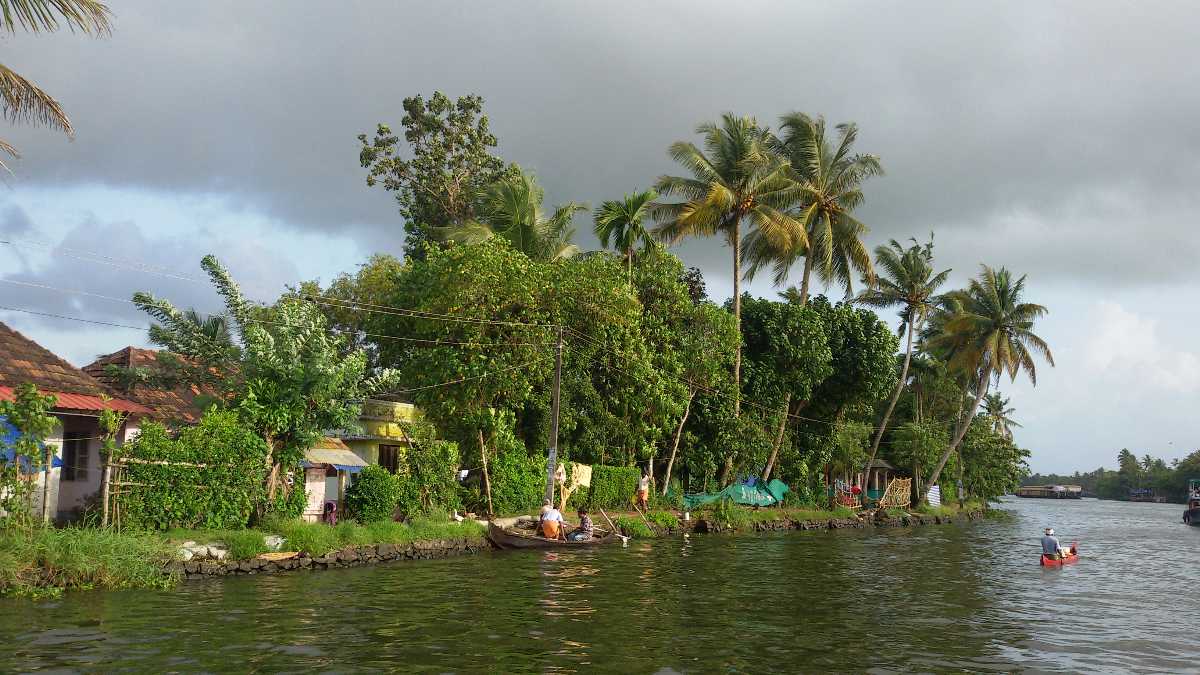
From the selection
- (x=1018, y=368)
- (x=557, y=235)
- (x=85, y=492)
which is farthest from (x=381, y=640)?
(x=1018, y=368)

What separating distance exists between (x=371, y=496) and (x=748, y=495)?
76.9ft

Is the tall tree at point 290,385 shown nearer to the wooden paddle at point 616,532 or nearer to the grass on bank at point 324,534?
the grass on bank at point 324,534

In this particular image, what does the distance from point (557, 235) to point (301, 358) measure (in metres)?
17.1

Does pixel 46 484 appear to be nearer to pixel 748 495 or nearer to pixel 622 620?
pixel 622 620

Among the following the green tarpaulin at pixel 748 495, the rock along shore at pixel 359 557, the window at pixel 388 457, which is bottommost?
the rock along shore at pixel 359 557

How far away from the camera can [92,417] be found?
25078 mm

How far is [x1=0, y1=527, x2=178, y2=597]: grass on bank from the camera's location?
56.3 ft

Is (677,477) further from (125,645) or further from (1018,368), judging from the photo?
(125,645)

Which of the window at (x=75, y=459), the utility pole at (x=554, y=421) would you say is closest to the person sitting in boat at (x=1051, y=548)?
the utility pole at (x=554, y=421)

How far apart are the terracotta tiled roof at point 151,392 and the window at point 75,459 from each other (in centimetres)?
203

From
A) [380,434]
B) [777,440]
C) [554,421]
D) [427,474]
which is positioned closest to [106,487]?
[427,474]

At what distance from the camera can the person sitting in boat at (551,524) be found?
1181 inches

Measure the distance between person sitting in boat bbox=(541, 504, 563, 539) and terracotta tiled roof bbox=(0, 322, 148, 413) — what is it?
497 inches

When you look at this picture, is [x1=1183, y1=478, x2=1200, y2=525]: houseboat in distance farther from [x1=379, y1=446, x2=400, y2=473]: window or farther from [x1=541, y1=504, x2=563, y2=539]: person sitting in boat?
[x1=379, y1=446, x2=400, y2=473]: window
